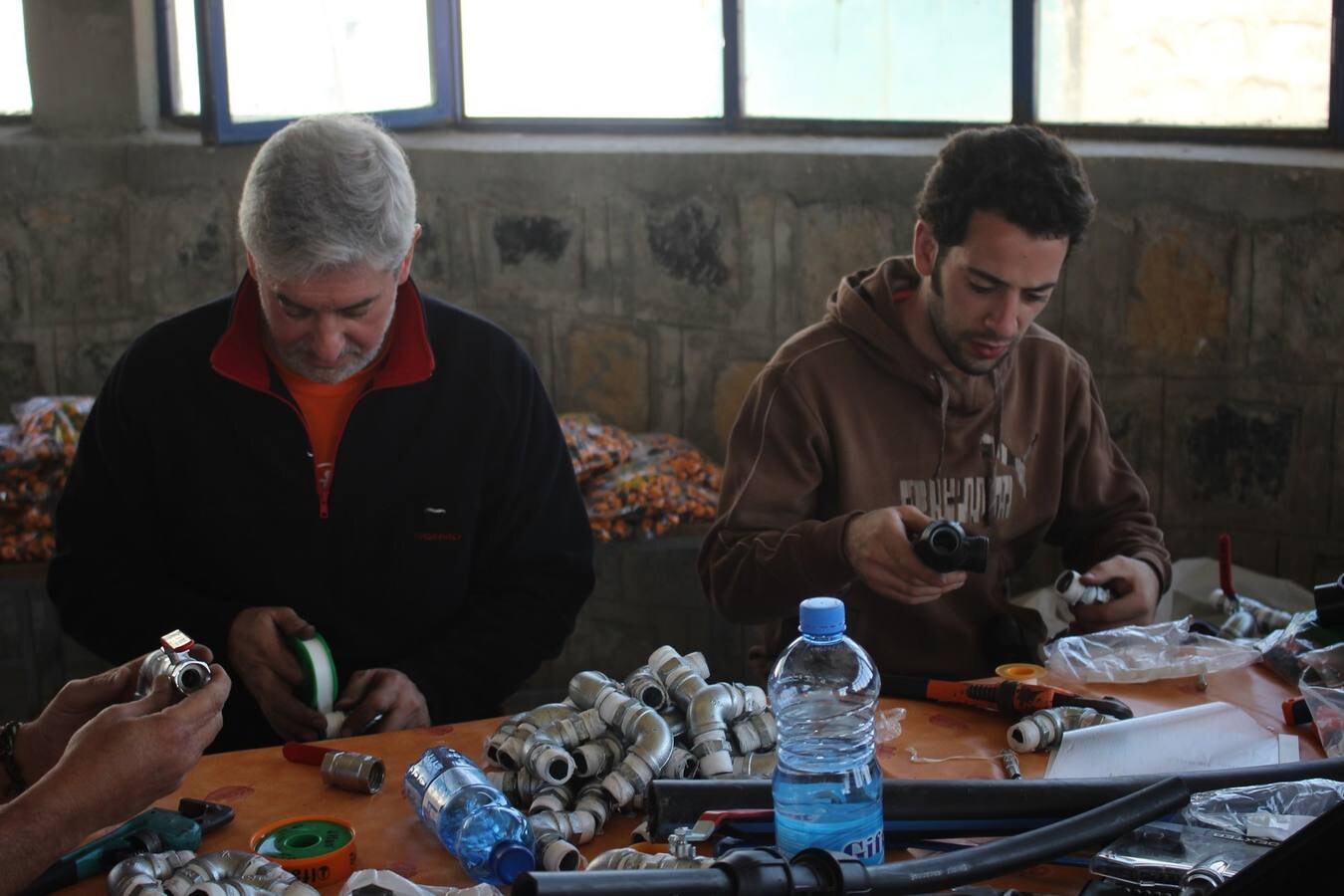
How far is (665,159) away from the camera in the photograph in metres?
4.34

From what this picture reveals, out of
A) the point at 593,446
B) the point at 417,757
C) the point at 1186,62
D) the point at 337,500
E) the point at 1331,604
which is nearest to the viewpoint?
the point at 417,757

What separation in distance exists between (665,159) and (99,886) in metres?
2.99

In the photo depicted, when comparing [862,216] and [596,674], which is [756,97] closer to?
[862,216]

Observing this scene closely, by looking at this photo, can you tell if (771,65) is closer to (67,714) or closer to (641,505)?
(641,505)

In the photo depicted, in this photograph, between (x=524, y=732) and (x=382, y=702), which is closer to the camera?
(x=524, y=732)

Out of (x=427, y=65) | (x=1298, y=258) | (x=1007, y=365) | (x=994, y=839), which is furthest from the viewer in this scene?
(x=427, y=65)

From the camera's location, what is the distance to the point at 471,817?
1.72 m

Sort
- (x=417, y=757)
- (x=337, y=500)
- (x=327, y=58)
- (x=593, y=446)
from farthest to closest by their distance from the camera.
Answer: (x=327, y=58) → (x=593, y=446) → (x=337, y=500) → (x=417, y=757)

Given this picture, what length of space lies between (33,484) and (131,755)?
2.46 meters

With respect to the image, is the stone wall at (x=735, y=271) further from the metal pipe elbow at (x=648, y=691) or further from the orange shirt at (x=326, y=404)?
the metal pipe elbow at (x=648, y=691)

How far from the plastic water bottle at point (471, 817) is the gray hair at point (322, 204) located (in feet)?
2.82

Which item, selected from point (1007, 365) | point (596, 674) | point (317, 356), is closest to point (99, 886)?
point (596, 674)

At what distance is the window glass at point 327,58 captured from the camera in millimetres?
4453

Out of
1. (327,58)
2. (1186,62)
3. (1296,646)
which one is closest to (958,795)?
(1296,646)
